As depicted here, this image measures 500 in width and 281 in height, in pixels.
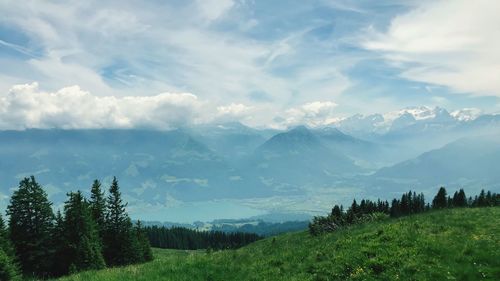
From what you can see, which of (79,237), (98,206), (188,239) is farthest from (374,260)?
(188,239)

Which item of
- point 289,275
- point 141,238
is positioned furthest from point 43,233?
point 289,275

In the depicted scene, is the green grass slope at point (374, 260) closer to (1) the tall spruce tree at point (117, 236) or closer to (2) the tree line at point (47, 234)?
(2) the tree line at point (47, 234)

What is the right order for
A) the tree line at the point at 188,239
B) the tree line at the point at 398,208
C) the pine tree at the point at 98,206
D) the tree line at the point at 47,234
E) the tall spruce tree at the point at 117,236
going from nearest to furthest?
the tree line at the point at 398,208 < the tree line at the point at 47,234 < the pine tree at the point at 98,206 < the tall spruce tree at the point at 117,236 < the tree line at the point at 188,239

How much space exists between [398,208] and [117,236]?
52.8 meters

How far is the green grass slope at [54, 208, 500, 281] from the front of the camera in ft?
52.5

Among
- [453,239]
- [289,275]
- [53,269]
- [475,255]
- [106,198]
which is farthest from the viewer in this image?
[106,198]

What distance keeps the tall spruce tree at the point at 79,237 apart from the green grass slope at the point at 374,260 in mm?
23988

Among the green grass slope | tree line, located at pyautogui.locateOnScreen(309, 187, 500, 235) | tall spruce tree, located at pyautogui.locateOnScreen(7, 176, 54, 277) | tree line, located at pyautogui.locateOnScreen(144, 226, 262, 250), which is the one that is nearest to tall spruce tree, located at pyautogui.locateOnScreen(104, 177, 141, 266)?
tall spruce tree, located at pyautogui.locateOnScreen(7, 176, 54, 277)

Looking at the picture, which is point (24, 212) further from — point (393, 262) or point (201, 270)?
point (393, 262)

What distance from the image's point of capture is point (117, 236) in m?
54.6

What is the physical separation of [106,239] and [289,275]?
42860 mm

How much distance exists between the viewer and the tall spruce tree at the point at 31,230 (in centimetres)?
4441

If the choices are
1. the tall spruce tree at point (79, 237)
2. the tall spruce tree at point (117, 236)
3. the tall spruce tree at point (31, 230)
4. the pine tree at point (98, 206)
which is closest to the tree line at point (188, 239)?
the tall spruce tree at point (117, 236)

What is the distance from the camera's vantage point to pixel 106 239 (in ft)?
179
